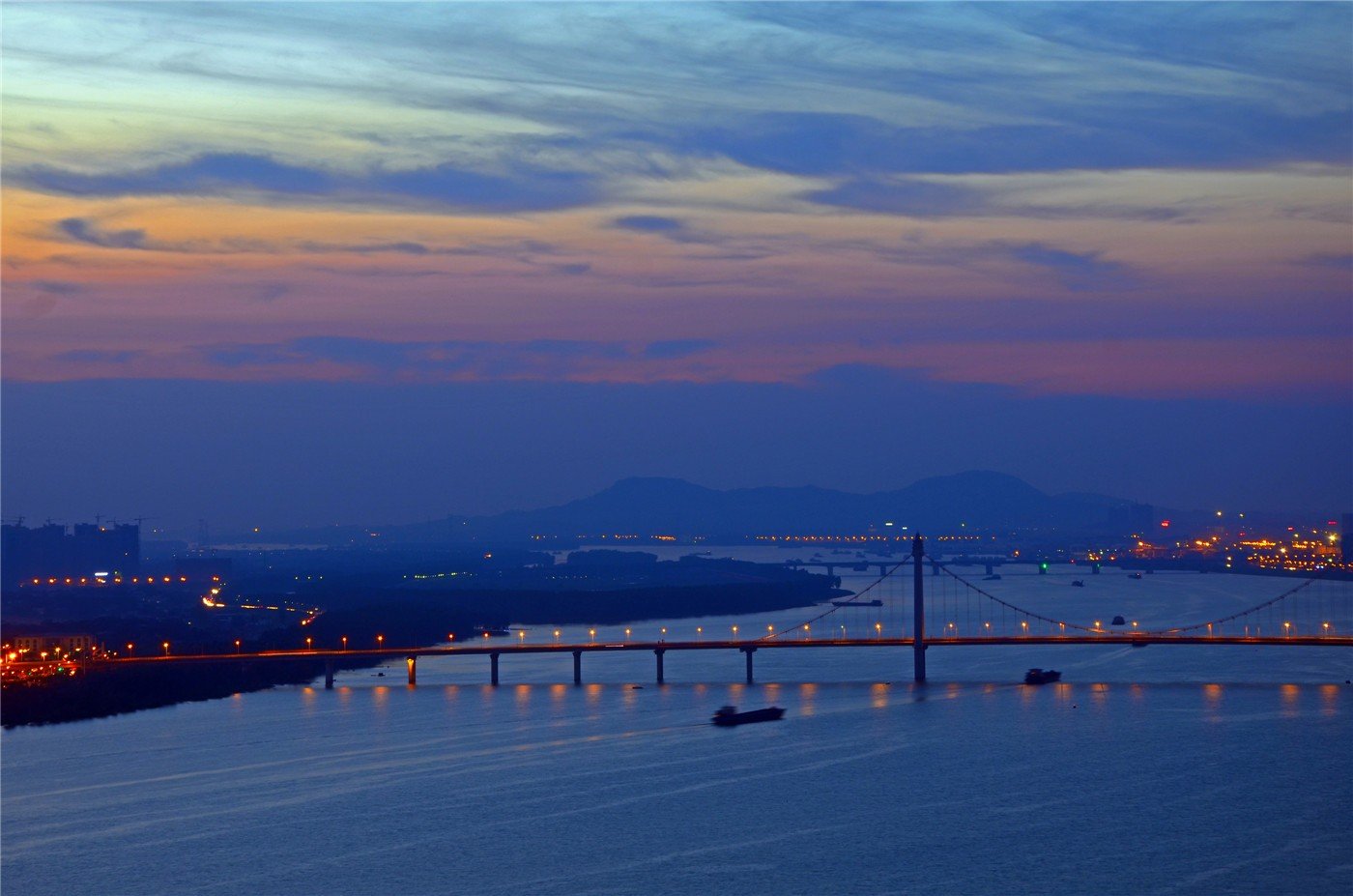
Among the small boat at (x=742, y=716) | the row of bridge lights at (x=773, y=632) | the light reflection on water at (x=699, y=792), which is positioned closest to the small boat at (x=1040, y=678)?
the light reflection on water at (x=699, y=792)

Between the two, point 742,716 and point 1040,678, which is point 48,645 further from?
point 1040,678

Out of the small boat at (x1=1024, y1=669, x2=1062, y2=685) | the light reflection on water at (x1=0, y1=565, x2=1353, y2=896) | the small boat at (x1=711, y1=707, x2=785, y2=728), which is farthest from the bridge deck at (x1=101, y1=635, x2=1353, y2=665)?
the small boat at (x1=711, y1=707, x2=785, y2=728)

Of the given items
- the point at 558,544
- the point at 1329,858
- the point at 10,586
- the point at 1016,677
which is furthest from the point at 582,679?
the point at 558,544

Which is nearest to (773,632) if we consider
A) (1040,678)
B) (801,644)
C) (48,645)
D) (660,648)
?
(660,648)

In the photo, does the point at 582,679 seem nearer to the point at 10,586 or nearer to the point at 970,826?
the point at 970,826

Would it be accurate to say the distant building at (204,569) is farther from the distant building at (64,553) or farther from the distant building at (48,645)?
the distant building at (48,645)
